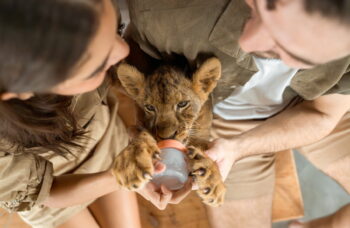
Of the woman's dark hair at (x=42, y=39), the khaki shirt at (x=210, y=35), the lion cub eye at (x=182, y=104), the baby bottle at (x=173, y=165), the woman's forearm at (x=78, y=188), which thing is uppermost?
the woman's dark hair at (x=42, y=39)

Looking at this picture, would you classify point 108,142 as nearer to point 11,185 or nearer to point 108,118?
point 108,118

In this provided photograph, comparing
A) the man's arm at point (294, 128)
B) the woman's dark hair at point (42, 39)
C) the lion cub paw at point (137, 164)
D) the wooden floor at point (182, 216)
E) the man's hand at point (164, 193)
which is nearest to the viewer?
the woman's dark hair at point (42, 39)

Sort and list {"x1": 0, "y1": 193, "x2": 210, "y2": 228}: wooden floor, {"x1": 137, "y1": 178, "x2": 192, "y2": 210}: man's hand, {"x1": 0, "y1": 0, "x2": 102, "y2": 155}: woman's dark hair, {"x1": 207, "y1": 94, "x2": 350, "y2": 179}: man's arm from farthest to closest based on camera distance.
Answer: {"x1": 0, "y1": 193, "x2": 210, "y2": 228}: wooden floor
{"x1": 207, "y1": 94, "x2": 350, "y2": 179}: man's arm
{"x1": 137, "y1": 178, "x2": 192, "y2": 210}: man's hand
{"x1": 0, "y1": 0, "x2": 102, "y2": 155}: woman's dark hair

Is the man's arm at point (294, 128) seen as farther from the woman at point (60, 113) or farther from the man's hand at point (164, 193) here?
the woman at point (60, 113)

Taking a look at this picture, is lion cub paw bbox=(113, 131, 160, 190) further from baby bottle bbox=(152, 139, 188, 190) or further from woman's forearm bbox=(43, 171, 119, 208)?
woman's forearm bbox=(43, 171, 119, 208)

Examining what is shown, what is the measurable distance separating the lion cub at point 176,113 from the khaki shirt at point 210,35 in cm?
6

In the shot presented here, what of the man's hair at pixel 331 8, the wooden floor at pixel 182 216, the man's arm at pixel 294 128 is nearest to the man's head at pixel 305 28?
the man's hair at pixel 331 8

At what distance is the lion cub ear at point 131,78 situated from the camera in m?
1.02

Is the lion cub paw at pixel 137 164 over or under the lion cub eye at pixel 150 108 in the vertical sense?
over

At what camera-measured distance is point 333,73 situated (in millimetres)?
975

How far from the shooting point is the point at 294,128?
1.23 meters

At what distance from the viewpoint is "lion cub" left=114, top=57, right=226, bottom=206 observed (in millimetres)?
894

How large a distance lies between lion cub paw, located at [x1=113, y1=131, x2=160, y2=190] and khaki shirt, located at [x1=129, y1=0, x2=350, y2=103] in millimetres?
294

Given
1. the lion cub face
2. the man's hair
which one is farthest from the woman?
the man's hair
